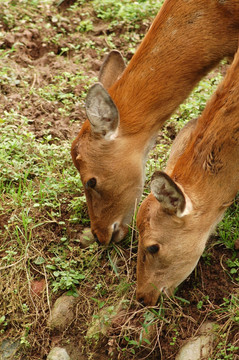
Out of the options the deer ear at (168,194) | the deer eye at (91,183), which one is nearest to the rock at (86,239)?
the deer eye at (91,183)

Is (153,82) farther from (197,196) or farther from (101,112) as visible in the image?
(197,196)

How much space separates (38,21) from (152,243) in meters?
5.56

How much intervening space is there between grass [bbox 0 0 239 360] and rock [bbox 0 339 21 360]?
0.06 m

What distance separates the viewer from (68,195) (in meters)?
6.95

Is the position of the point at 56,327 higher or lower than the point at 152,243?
lower

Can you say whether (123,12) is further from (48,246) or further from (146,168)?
(48,246)

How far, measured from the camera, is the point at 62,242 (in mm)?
6594

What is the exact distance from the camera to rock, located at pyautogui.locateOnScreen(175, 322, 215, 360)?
17.4 ft

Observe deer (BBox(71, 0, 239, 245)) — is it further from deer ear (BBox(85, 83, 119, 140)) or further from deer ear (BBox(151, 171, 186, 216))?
deer ear (BBox(151, 171, 186, 216))

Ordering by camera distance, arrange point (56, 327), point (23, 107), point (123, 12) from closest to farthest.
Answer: point (56, 327), point (23, 107), point (123, 12)

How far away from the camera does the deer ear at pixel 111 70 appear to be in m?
6.73

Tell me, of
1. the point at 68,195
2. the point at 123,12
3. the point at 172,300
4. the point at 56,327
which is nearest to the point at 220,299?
the point at 172,300

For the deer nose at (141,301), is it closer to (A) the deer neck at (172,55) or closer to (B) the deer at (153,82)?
(B) the deer at (153,82)

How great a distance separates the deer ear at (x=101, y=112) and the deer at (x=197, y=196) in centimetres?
91
